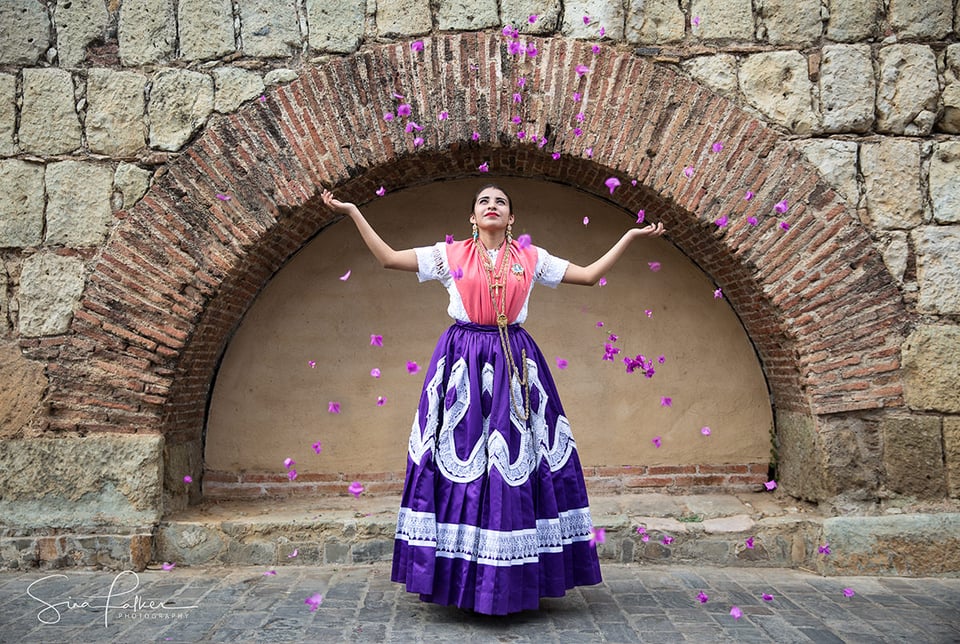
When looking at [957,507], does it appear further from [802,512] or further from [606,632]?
[606,632]

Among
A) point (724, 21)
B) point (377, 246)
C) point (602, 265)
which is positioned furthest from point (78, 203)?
point (724, 21)

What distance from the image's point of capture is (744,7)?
4281 mm

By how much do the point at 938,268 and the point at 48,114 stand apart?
516cm

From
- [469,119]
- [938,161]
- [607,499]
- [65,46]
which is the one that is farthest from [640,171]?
[65,46]

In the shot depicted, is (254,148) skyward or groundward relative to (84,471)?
skyward

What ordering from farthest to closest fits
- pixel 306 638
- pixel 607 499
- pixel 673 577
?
pixel 607 499
pixel 673 577
pixel 306 638

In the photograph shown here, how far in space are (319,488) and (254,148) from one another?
7.28 feet

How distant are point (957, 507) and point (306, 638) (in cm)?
353

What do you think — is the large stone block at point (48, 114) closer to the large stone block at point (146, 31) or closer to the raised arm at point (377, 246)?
the large stone block at point (146, 31)

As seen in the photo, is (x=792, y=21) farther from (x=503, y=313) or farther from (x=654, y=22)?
(x=503, y=313)

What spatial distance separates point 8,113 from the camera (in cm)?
426

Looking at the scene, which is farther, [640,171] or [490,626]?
[640,171]

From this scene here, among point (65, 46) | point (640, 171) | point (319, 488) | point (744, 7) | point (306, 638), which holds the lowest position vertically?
point (306, 638)

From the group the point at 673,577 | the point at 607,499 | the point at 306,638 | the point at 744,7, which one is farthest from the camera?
the point at 607,499
